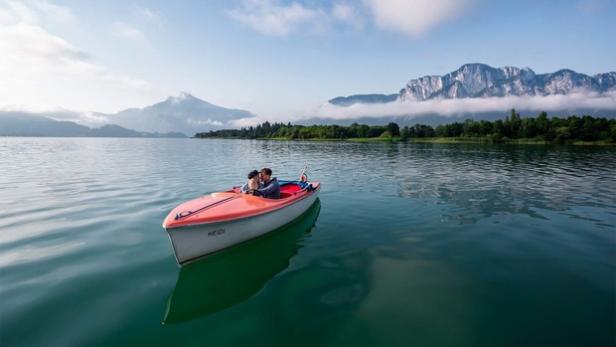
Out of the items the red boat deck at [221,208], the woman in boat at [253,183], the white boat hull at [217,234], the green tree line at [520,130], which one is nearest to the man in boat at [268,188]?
the woman in boat at [253,183]

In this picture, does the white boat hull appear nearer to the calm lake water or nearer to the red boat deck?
the red boat deck

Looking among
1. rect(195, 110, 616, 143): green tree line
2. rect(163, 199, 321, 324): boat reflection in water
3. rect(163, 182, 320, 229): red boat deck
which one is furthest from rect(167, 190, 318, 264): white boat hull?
rect(195, 110, 616, 143): green tree line

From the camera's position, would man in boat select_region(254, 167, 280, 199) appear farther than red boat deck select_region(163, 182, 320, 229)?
Yes

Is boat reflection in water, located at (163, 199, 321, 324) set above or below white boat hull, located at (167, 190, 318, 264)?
below

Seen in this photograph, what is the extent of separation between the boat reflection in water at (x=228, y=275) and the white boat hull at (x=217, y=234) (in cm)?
34

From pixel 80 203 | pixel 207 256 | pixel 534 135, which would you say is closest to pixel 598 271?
pixel 207 256

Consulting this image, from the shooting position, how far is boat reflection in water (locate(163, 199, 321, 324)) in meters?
7.59

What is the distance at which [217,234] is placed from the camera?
33.2 feet

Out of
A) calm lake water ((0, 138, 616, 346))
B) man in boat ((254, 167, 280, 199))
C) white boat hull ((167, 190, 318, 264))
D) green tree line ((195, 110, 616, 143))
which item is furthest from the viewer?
green tree line ((195, 110, 616, 143))

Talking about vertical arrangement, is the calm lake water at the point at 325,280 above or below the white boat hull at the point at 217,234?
below

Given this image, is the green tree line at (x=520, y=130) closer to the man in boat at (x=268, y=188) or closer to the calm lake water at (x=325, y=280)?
the calm lake water at (x=325, y=280)

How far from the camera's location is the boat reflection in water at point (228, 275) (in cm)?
759

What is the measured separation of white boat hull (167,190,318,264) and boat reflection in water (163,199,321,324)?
0.34 metres

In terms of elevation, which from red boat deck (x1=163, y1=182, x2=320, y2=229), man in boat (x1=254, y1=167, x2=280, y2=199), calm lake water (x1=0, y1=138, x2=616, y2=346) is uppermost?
man in boat (x1=254, y1=167, x2=280, y2=199)
